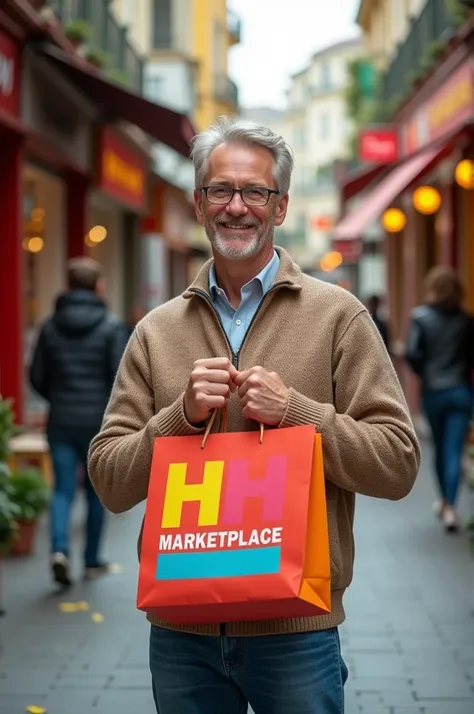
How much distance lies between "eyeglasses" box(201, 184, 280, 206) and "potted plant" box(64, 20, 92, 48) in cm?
1187

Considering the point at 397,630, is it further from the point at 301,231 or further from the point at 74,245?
the point at 301,231

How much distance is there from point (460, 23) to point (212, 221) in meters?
11.4

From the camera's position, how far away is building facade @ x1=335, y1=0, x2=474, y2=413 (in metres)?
13.9

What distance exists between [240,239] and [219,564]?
76cm

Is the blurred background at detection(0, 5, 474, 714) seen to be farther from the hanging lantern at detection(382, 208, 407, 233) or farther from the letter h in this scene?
the letter h

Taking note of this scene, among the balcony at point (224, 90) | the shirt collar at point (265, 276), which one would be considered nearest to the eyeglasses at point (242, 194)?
the shirt collar at point (265, 276)

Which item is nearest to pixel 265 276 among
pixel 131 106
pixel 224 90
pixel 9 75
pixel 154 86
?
pixel 9 75

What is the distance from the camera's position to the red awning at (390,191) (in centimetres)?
1353

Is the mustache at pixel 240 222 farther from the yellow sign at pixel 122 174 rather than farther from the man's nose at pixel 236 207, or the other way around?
the yellow sign at pixel 122 174

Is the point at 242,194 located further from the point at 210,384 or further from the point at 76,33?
the point at 76,33

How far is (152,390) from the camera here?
126 inches

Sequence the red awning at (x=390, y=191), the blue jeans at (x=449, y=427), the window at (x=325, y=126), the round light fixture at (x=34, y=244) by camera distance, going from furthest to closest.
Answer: the window at (x=325, y=126) → the round light fixture at (x=34, y=244) → the red awning at (x=390, y=191) → the blue jeans at (x=449, y=427)

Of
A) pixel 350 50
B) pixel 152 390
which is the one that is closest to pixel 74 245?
pixel 152 390

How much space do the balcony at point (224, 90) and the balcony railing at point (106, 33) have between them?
29.4 meters
